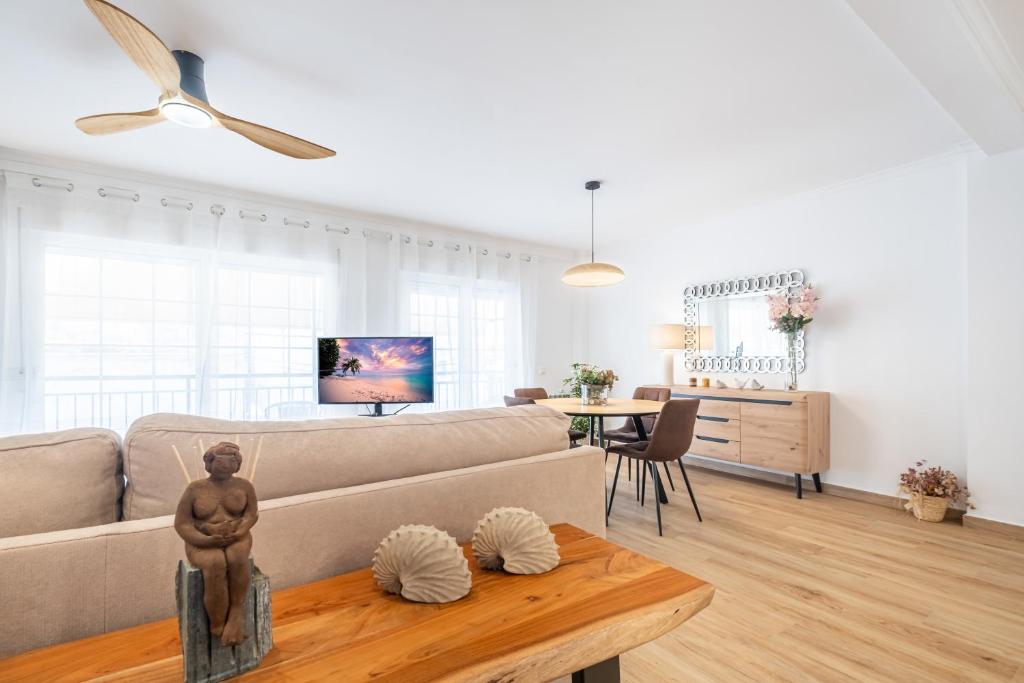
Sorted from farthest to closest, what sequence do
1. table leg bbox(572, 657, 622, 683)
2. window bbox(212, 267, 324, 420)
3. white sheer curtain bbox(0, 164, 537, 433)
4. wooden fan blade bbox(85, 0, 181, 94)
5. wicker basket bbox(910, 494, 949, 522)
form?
1. window bbox(212, 267, 324, 420)
2. white sheer curtain bbox(0, 164, 537, 433)
3. wicker basket bbox(910, 494, 949, 522)
4. wooden fan blade bbox(85, 0, 181, 94)
5. table leg bbox(572, 657, 622, 683)

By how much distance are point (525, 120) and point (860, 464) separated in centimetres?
361

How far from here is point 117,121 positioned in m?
2.29

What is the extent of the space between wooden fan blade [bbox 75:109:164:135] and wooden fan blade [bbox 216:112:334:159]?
0.99 feet

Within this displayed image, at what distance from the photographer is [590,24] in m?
2.09

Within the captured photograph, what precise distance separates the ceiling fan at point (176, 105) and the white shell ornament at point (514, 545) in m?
2.00

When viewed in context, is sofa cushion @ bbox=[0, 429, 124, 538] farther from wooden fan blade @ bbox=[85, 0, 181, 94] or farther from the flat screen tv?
the flat screen tv

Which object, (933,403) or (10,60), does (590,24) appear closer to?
(10,60)

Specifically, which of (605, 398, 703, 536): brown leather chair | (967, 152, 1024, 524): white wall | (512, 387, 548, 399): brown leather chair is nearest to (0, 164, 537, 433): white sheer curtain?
(512, 387, 548, 399): brown leather chair

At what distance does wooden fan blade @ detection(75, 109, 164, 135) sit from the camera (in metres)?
2.23

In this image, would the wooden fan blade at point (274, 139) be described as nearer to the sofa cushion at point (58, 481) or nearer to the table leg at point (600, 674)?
the sofa cushion at point (58, 481)

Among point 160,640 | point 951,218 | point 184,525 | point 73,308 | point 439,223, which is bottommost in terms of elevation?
point 160,640

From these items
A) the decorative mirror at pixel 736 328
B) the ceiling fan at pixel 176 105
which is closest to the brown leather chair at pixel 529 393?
the decorative mirror at pixel 736 328

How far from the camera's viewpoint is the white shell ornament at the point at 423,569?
2.92ft

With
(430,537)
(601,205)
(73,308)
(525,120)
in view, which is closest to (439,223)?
(601,205)
